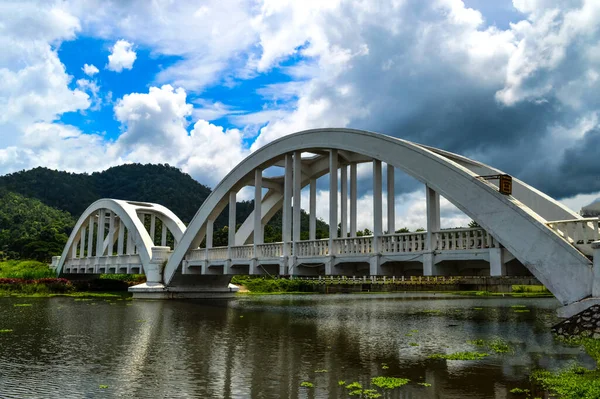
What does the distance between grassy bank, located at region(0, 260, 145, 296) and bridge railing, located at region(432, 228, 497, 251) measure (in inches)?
1430

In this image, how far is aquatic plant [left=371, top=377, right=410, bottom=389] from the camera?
10141 millimetres

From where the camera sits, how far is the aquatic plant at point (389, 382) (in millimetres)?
10141

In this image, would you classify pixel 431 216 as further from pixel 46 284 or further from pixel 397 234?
pixel 46 284

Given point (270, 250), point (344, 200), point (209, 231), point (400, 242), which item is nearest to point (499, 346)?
point (400, 242)

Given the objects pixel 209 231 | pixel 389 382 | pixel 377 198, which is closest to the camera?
pixel 389 382

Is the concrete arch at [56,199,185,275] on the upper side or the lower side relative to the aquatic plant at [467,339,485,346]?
upper

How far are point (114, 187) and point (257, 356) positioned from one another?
12211cm

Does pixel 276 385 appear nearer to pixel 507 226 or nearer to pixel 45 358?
pixel 45 358

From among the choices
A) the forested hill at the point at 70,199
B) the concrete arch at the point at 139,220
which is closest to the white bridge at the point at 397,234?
the concrete arch at the point at 139,220

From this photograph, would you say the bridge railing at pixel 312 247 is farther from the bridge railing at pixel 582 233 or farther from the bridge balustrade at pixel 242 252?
the bridge railing at pixel 582 233

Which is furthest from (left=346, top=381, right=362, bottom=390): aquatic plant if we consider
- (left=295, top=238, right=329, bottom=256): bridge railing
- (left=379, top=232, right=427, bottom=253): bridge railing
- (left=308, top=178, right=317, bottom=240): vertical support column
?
(left=308, top=178, right=317, bottom=240): vertical support column

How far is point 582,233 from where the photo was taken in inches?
531

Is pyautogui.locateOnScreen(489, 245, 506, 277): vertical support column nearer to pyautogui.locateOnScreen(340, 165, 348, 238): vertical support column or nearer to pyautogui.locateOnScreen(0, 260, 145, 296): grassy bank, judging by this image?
pyautogui.locateOnScreen(340, 165, 348, 238): vertical support column

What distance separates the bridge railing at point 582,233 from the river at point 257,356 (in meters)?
2.75
